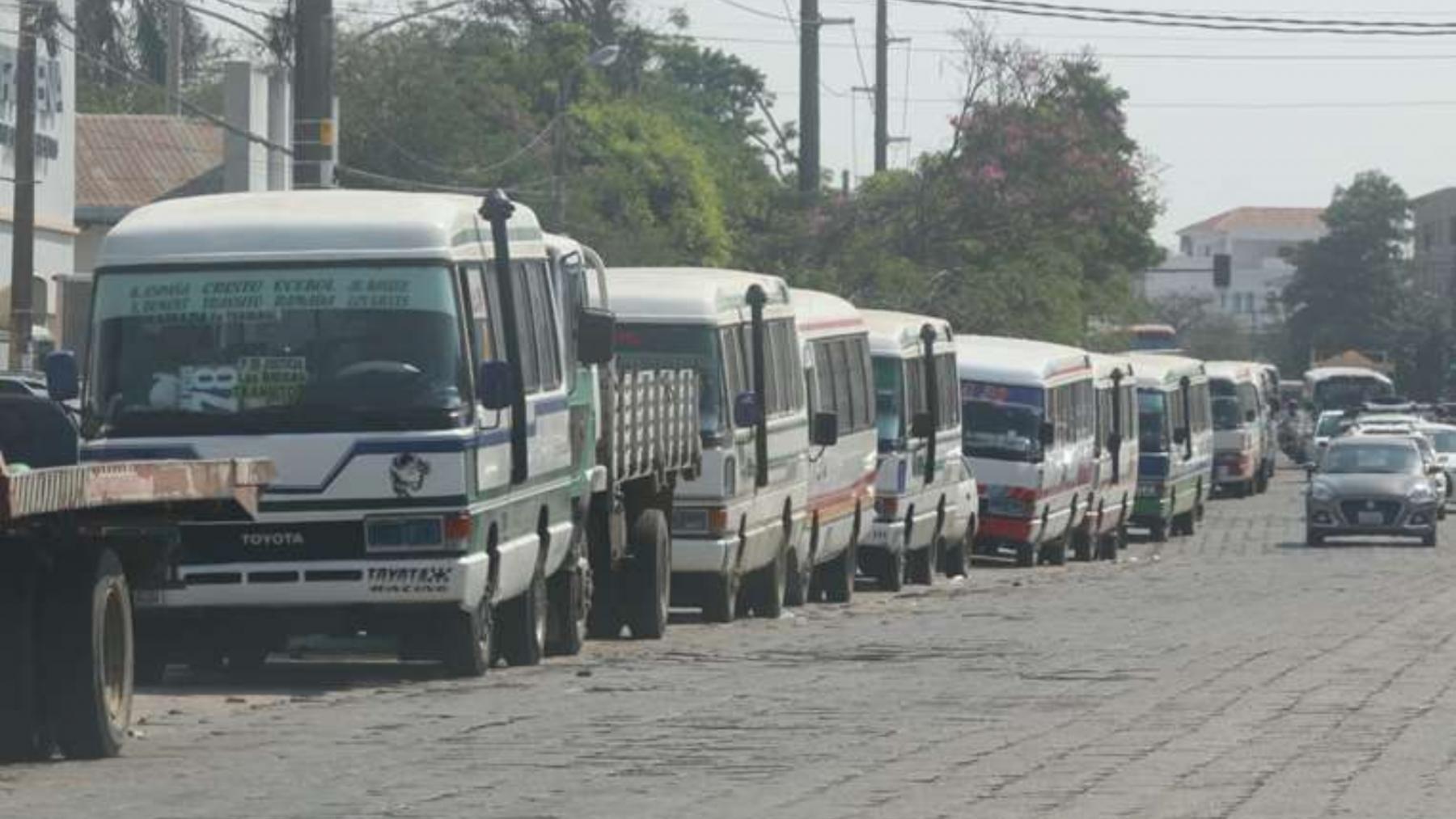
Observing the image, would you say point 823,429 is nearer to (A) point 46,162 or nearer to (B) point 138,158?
(A) point 46,162

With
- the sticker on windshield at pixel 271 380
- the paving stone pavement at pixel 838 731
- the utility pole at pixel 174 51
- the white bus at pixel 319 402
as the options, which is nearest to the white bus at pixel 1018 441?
the paving stone pavement at pixel 838 731

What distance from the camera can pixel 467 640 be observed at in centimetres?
1838

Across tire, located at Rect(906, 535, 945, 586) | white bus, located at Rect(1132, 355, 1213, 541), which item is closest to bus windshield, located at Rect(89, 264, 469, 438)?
tire, located at Rect(906, 535, 945, 586)

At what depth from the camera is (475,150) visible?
71250 millimetres

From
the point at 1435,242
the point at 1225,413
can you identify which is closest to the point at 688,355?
the point at 1225,413

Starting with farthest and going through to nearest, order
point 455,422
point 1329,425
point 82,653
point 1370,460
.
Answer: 1. point 1329,425
2. point 1370,460
3. point 455,422
4. point 82,653

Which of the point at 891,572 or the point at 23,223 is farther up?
the point at 23,223

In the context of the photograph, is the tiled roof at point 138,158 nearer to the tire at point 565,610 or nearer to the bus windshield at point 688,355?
the bus windshield at point 688,355

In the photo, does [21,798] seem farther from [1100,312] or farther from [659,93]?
[659,93]

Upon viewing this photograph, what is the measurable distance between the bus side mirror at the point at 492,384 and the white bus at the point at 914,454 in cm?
1412

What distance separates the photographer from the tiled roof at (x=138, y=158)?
6194 cm

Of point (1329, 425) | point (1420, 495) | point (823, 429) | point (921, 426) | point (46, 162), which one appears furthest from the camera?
point (1329, 425)

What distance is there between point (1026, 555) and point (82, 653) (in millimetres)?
27409

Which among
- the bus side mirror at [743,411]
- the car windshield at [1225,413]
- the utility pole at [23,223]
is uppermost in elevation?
the utility pole at [23,223]
